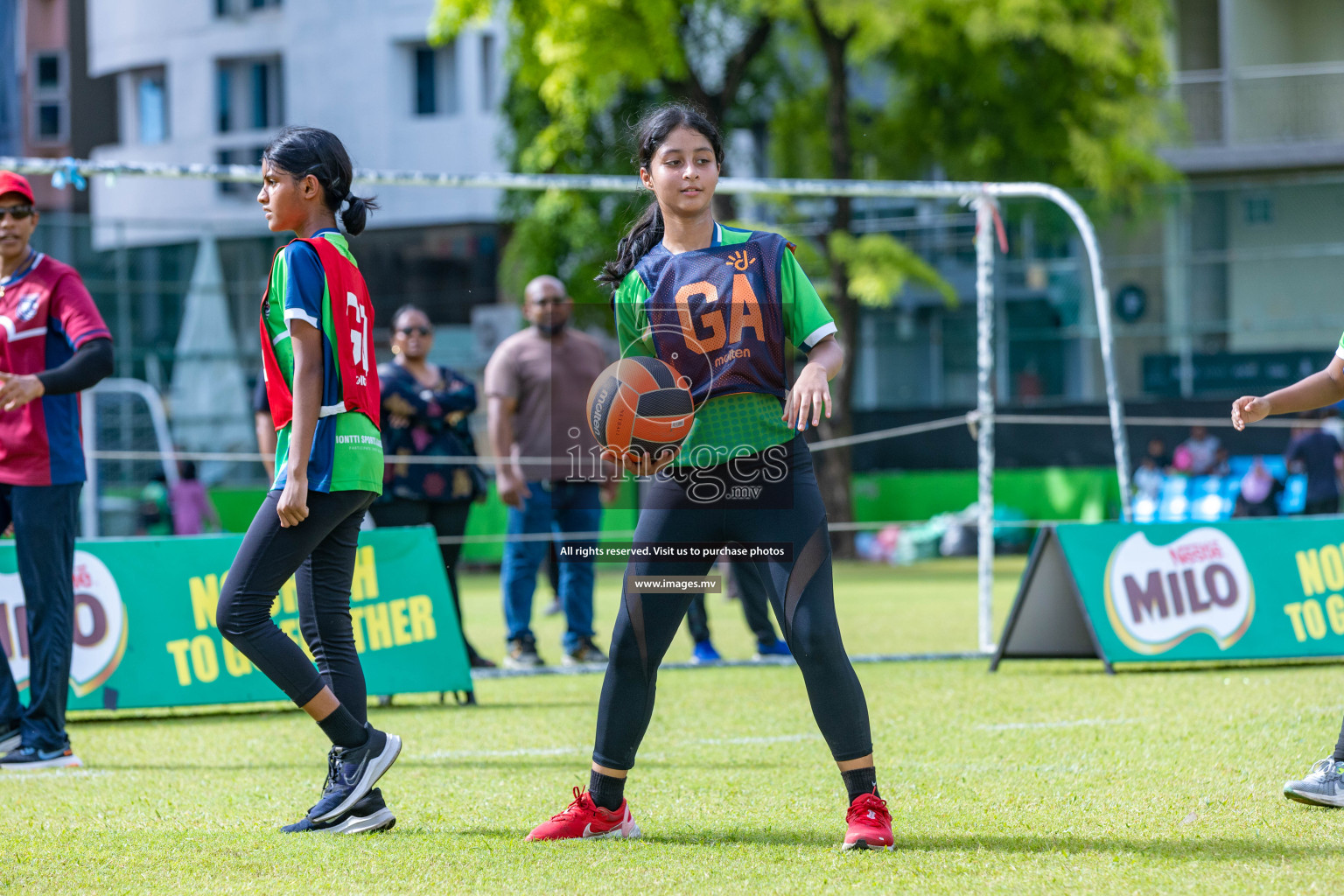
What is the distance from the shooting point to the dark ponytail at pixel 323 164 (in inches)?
167

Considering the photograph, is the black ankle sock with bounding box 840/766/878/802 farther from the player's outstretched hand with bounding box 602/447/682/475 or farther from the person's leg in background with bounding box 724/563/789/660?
the person's leg in background with bounding box 724/563/789/660

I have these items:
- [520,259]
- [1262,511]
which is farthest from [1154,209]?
[520,259]

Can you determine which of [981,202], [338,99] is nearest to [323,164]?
[981,202]

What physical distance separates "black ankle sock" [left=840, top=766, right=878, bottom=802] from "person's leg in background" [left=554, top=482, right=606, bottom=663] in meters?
4.70

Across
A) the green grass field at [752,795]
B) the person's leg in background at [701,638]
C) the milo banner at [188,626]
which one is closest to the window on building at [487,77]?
the person's leg in background at [701,638]

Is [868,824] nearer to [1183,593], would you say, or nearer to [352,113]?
[1183,593]

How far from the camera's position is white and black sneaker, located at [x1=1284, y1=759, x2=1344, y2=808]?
4164 millimetres

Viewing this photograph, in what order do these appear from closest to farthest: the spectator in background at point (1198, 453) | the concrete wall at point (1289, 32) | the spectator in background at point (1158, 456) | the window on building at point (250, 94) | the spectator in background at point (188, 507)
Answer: the spectator in background at point (188, 507) < the spectator in background at point (1198, 453) < the spectator in background at point (1158, 456) < the concrete wall at point (1289, 32) < the window on building at point (250, 94)

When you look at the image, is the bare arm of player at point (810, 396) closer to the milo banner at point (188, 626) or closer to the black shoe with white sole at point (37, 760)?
the black shoe with white sole at point (37, 760)

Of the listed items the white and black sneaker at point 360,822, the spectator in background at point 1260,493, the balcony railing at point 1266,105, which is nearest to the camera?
the white and black sneaker at point 360,822

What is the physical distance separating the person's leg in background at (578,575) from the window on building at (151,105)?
90.3ft

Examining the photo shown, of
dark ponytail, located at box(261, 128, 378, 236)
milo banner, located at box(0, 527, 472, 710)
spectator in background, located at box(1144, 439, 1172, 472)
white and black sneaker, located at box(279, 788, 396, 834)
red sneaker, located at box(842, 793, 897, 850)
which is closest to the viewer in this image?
red sneaker, located at box(842, 793, 897, 850)

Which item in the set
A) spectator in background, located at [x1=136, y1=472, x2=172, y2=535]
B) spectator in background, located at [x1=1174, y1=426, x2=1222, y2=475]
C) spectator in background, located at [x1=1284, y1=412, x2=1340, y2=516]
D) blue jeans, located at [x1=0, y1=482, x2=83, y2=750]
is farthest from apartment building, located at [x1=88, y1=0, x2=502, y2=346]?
blue jeans, located at [x1=0, y1=482, x2=83, y2=750]

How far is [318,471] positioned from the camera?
4117 mm
